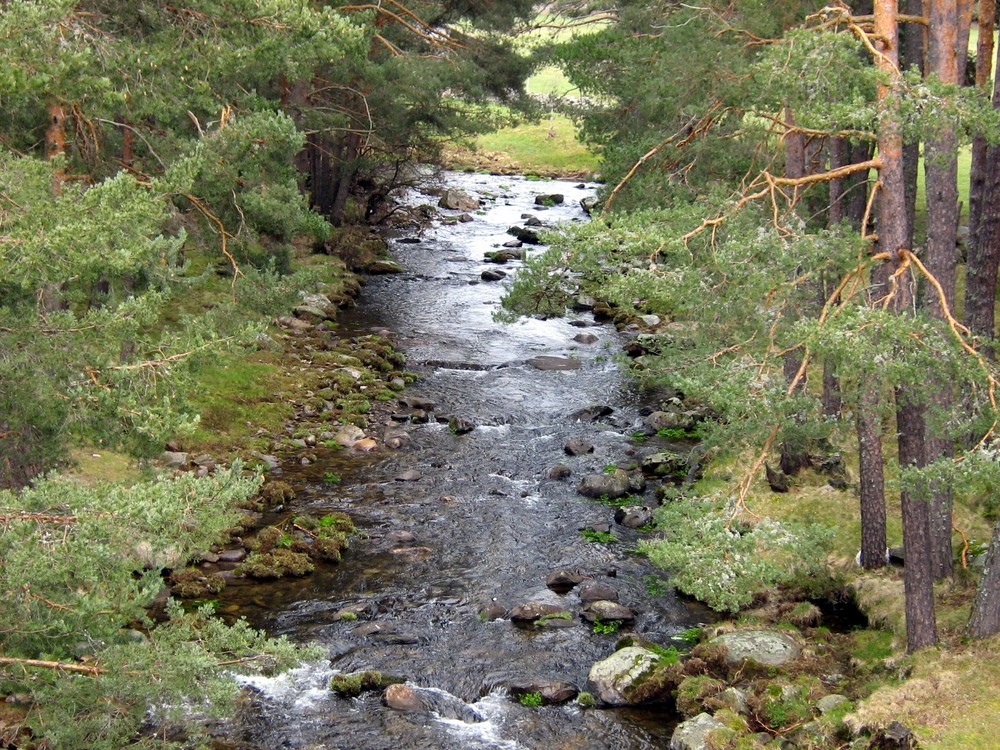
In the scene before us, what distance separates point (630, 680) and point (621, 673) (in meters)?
0.16

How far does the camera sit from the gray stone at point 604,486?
61.6 feet

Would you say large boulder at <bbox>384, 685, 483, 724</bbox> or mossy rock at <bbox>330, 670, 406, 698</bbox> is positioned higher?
mossy rock at <bbox>330, 670, 406, 698</bbox>

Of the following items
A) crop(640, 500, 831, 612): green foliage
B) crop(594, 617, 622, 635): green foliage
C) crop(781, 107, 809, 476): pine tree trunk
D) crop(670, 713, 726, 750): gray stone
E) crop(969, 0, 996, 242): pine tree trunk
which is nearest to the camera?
crop(640, 500, 831, 612): green foliage

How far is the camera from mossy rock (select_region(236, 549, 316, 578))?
1570 centimetres

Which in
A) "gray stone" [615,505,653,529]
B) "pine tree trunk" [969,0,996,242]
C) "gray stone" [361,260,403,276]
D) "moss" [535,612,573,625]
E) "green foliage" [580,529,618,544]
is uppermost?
"pine tree trunk" [969,0,996,242]

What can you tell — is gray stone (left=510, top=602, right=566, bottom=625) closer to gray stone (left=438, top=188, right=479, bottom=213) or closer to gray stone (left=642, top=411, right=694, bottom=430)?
gray stone (left=642, top=411, right=694, bottom=430)

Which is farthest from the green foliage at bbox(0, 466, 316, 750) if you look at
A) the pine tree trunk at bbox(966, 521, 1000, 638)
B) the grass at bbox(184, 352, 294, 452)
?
the grass at bbox(184, 352, 294, 452)

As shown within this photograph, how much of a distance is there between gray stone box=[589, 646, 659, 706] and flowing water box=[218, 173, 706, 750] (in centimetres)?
21

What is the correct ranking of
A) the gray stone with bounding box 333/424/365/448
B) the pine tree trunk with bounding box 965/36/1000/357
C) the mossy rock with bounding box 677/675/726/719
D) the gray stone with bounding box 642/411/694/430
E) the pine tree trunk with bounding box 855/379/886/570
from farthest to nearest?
the gray stone with bounding box 642/411/694/430 < the gray stone with bounding box 333/424/365/448 < the pine tree trunk with bounding box 965/36/1000/357 < the pine tree trunk with bounding box 855/379/886/570 < the mossy rock with bounding box 677/675/726/719

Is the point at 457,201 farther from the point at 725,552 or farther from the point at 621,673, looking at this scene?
the point at 725,552

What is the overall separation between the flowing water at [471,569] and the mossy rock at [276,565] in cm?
24

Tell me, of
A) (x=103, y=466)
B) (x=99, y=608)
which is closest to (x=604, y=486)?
(x=103, y=466)

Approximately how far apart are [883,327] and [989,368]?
159 cm

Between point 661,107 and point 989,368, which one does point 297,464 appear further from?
point 989,368
